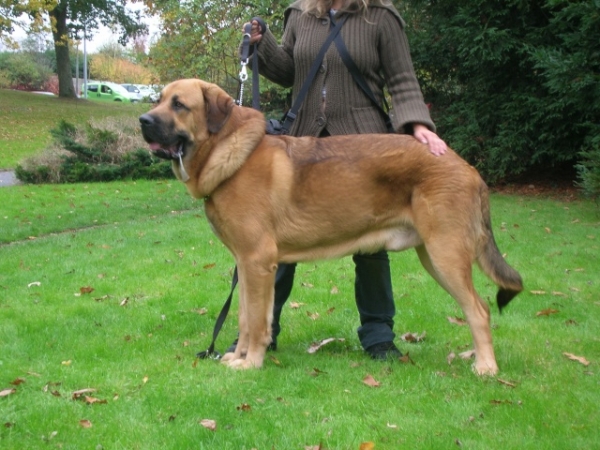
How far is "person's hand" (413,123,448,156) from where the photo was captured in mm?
4885

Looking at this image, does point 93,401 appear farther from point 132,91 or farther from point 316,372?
point 132,91

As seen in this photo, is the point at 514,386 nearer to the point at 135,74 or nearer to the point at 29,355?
the point at 29,355

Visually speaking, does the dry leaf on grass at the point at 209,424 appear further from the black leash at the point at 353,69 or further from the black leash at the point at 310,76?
the black leash at the point at 353,69

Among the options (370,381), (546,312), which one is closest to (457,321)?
(546,312)

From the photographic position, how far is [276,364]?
5.18 m

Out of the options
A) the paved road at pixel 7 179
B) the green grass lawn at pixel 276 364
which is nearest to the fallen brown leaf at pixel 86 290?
the green grass lawn at pixel 276 364

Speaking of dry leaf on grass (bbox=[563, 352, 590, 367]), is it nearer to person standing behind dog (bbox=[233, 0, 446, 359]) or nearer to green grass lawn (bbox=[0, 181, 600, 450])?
green grass lawn (bbox=[0, 181, 600, 450])

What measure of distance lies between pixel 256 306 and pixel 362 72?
185 cm

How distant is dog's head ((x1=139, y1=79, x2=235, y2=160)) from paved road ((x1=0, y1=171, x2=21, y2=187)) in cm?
1432

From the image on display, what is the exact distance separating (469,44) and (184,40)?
841 cm

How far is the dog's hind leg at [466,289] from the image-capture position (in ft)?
15.9

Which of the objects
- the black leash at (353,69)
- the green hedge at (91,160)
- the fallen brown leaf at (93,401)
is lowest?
the green hedge at (91,160)

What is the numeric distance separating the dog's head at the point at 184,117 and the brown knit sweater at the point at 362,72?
70cm

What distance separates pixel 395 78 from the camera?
5234mm
